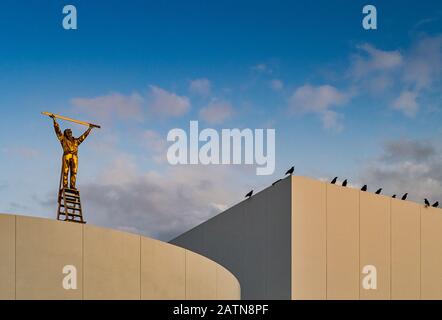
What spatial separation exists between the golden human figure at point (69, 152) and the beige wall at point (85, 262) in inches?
154

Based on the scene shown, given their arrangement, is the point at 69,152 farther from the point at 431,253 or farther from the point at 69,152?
the point at 431,253

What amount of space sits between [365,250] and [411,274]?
2.80 meters

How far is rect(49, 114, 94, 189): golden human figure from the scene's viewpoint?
53.6ft

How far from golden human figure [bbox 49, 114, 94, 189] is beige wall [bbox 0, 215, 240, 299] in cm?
392

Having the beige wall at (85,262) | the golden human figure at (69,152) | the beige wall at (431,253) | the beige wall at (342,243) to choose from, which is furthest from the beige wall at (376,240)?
the golden human figure at (69,152)

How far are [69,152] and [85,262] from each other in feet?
16.7

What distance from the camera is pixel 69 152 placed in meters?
16.5

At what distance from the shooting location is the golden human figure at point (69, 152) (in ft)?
53.6

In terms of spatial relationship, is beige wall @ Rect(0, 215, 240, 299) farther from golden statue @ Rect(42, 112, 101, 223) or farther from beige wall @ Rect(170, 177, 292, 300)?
beige wall @ Rect(170, 177, 292, 300)

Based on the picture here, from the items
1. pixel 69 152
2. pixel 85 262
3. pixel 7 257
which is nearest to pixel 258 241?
pixel 69 152

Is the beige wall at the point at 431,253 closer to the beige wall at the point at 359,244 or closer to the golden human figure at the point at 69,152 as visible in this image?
the beige wall at the point at 359,244

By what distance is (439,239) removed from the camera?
2617cm

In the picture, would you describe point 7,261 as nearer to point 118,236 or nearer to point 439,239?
point 118,236
